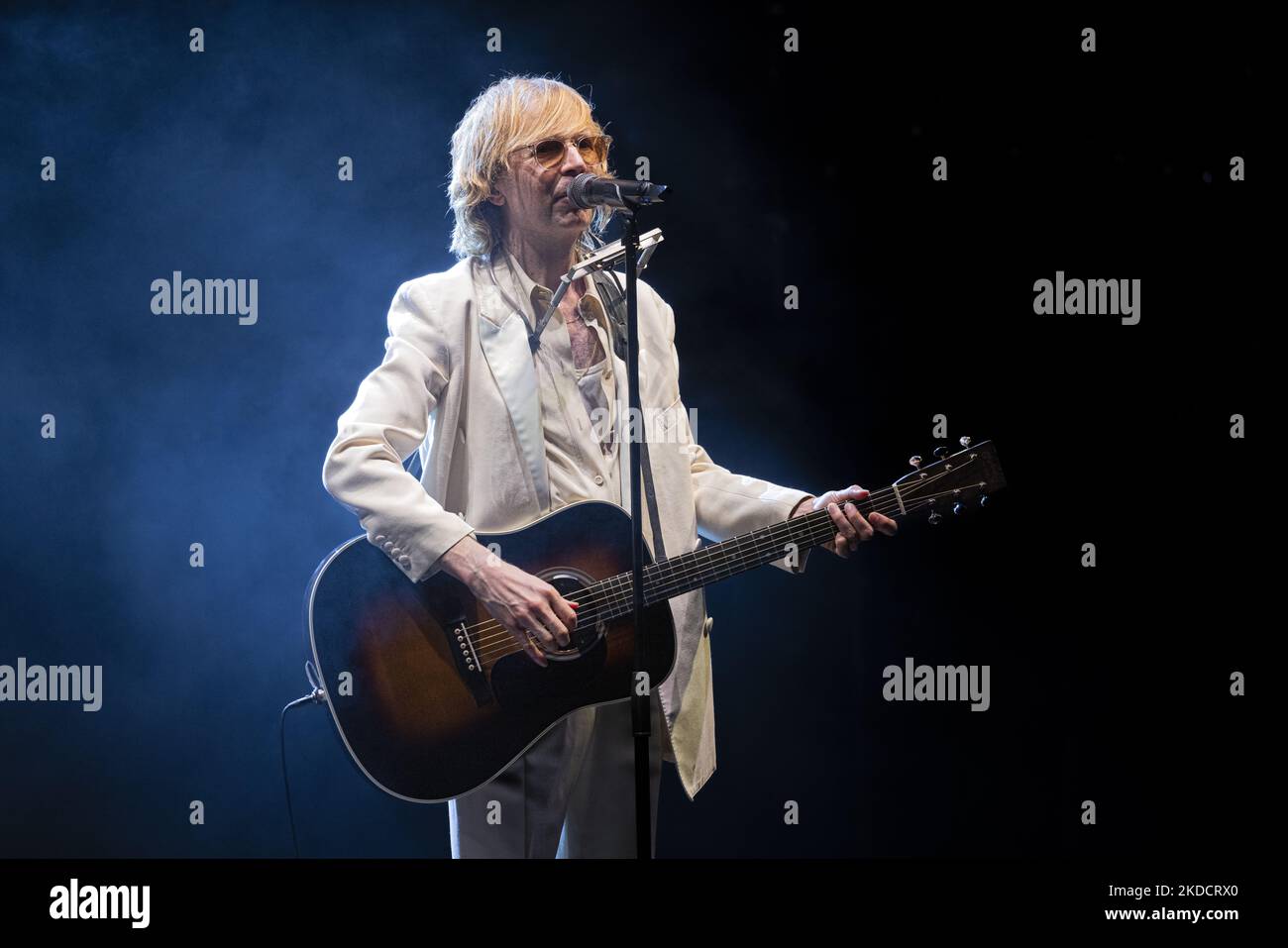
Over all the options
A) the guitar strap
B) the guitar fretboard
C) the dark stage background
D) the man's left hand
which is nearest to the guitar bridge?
the guitar fretboard

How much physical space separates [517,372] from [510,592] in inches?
18.2

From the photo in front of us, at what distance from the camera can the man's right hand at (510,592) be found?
2.21 metres

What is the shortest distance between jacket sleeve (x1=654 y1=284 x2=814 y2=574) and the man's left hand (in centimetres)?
6

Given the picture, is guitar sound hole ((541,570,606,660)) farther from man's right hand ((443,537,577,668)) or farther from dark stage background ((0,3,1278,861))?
dark stage background ((0,3,1278,861))

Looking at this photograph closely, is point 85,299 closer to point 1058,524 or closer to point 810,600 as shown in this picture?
point 810,600

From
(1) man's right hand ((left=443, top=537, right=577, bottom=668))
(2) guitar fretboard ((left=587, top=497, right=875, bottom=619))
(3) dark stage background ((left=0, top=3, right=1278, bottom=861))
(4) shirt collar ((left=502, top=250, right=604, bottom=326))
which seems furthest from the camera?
(3) dark stage background ((left=0, top=3, right=1278, bottom=861))

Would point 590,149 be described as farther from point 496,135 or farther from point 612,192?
point 612,192

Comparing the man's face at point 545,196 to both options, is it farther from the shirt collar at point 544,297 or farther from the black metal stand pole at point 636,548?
the black metal stand pole at point 636,548

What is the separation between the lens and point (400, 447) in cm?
236

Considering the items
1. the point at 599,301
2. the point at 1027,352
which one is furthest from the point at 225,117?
the point at 1027,352

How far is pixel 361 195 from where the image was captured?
10.3 feet

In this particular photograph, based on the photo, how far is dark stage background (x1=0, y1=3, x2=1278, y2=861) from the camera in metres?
3.08

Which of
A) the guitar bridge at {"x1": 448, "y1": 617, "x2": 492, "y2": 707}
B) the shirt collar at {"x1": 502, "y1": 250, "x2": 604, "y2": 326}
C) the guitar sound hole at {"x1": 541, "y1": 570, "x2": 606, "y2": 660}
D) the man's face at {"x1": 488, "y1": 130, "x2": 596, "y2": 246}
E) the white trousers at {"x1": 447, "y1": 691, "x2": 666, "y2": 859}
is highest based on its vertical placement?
the man's face at {"x1": 488, "y1": 130, "x2": 596, "y2": 246}

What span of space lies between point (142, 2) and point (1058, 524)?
2773 mm
